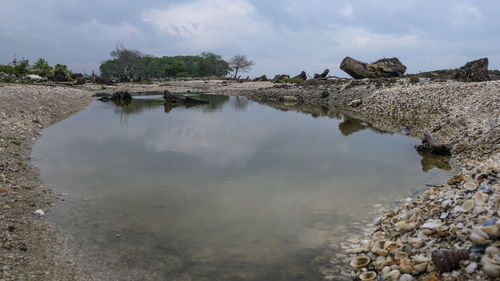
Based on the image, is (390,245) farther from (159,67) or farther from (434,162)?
(159,67)

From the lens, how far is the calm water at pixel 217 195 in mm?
5309

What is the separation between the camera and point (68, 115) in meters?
22.7

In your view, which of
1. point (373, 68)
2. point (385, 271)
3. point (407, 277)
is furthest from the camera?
point (373, 68)

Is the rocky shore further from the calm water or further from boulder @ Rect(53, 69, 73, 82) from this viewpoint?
boulder @ Rect(53, 69, 73, 82)

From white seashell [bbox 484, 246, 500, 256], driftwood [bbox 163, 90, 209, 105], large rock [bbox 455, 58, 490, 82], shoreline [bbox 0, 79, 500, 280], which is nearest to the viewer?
white seashell [bbox 484, 246, 500, 256]

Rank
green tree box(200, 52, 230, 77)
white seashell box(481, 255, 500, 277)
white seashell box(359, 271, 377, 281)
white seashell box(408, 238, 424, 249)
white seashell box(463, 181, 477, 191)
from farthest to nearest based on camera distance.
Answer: green tree box(200, 52, 230, 77) → white seashell box(463, 181, 477, 191) → white seashell box(408, 238, 424, 249) → white seashell box(359, 271, 377, 281) → white seashell box(481, 255, 500, 277)

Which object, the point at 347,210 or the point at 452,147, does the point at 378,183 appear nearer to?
the point at 347,210

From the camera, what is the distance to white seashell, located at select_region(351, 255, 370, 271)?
4.92 meters

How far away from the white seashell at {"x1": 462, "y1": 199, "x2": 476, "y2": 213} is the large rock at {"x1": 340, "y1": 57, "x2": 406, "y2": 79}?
33.6 m

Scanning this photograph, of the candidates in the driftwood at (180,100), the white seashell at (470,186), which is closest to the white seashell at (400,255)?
the white seashell at (470,186)

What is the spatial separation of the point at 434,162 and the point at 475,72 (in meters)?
22.0

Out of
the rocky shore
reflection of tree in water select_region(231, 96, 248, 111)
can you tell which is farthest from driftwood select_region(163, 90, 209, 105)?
the rocky shore

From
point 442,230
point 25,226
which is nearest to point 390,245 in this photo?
point 442,230

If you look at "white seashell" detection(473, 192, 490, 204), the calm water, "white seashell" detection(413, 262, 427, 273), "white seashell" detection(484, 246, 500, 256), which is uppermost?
"white seashell" detection(473, 192, 490, 204)
